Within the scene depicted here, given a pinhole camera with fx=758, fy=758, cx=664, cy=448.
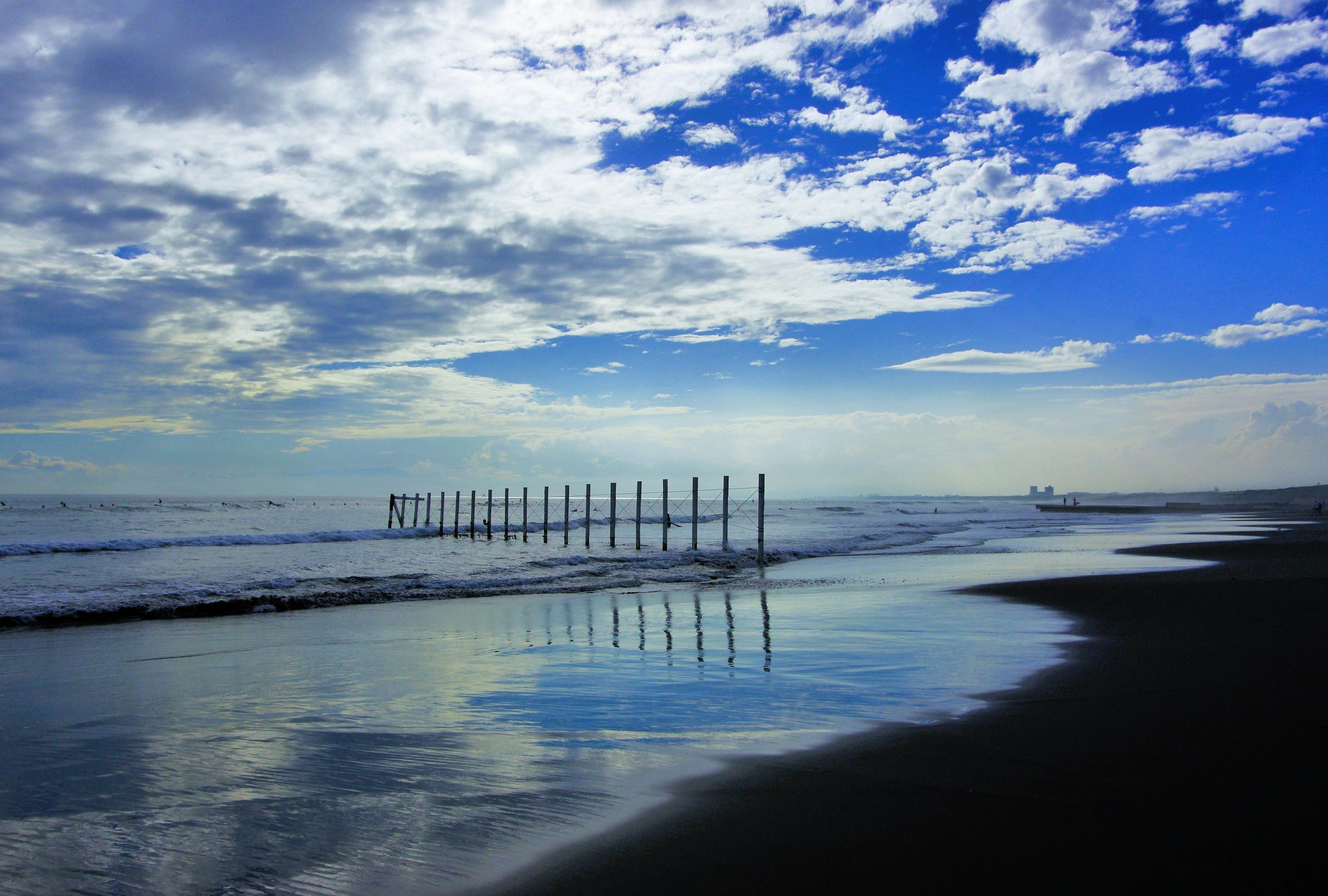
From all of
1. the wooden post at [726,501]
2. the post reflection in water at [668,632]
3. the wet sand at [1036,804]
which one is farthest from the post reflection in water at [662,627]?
the wooden post at [726,501]

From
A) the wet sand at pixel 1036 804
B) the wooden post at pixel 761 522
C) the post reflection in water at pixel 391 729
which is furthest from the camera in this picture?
the wooden post at pixel 761 522

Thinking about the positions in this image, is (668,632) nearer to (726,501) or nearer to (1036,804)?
(1036,804)

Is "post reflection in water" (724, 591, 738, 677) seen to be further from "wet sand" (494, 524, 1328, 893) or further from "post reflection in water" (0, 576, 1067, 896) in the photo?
"wet sand" (494, 524, 1328, 893)

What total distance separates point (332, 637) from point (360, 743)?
5.43 metres

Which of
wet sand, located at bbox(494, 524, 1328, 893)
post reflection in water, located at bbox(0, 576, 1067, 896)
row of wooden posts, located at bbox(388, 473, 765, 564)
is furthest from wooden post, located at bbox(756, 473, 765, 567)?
wet sand, located at bbox(494, 524, 1328, 893)

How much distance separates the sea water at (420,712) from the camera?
3213mm

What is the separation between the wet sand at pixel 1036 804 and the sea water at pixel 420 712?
0.35 metres

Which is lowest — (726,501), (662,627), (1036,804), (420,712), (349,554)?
(349,554)

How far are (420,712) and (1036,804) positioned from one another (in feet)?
13.6

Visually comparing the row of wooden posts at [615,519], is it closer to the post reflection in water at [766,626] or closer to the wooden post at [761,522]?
the wooden post at [761,522]

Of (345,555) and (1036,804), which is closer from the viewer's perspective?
(1036,804)

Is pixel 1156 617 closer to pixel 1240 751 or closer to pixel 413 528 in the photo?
pixel 1240 751

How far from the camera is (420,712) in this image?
562 cm

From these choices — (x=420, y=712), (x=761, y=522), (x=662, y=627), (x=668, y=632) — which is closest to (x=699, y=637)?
(x=668, y=632)
